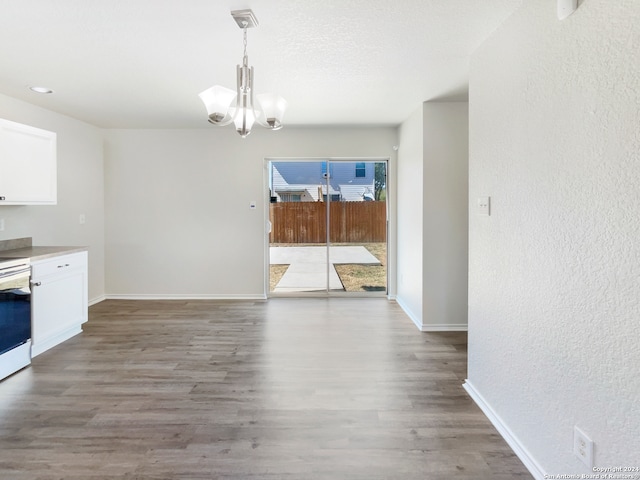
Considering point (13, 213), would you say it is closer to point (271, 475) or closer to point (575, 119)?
point (271, 475)

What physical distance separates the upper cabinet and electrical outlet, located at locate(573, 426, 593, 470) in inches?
172

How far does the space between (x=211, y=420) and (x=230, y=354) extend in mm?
1061

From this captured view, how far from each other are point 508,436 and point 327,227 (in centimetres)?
384

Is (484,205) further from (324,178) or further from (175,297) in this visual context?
(175,297)

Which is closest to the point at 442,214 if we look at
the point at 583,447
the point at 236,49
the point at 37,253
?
the point at 236,49

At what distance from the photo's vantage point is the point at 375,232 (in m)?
5.51

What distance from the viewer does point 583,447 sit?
146cm

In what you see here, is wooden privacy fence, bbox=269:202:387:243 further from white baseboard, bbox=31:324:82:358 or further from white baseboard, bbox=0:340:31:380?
white baseboard, bbox=0:340:31:380

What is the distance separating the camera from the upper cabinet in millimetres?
3182

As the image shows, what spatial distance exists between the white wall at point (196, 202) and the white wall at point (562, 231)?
10.5 ft

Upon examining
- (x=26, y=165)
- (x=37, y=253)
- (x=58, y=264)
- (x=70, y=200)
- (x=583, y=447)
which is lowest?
(x=583, y=447)

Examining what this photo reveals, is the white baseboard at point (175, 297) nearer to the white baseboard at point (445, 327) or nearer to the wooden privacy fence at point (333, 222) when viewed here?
the wooden privacy fence at point (333, 222)

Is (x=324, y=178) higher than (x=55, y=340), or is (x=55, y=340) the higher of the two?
(x=324, y=178)

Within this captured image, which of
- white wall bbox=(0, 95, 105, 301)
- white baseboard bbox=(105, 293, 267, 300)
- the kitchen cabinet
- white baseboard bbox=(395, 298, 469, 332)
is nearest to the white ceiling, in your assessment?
white wall bbox=(0, 95, 105, 301)
